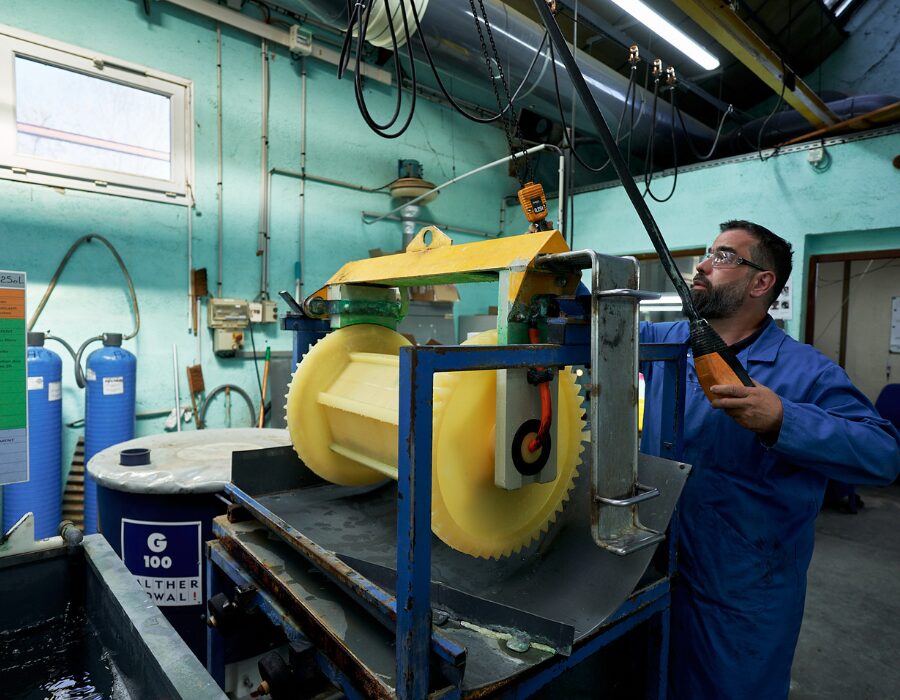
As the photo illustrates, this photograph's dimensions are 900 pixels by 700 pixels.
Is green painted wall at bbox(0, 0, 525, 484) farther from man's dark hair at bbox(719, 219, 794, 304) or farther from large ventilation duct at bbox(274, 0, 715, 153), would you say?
man's dark hair at bbox(719, 219, 794, 304)

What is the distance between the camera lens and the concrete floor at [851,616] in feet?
6.47

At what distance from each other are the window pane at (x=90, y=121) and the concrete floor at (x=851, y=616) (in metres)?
4.09

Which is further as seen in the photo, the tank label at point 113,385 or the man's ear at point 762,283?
the tank label at point 113,385

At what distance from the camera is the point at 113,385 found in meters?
2.71

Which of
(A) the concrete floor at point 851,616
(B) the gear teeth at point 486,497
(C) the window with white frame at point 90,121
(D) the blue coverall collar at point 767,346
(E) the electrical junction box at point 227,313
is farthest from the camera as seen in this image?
(E) the electrical junction box at point 227,313

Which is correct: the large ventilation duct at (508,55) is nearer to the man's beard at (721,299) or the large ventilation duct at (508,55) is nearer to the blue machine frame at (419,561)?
A: the man's beard at (721,299)

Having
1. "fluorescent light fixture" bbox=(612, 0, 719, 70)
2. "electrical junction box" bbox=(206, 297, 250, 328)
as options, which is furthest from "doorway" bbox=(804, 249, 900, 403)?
"electrical junction box" bbox=(206, 297, 250, 328)

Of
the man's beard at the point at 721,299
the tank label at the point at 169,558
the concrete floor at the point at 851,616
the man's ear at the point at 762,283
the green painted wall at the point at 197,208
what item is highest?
the green painted wall at the point at 197,208

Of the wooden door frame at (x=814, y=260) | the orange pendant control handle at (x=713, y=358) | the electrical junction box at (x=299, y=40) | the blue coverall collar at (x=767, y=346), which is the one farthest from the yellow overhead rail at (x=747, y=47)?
the electrical junction box at (x=299, y=40)

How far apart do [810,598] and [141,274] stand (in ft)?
13.2

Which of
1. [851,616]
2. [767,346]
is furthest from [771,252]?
[851,616]

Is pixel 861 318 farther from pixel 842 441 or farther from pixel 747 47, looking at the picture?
pixel 842 441

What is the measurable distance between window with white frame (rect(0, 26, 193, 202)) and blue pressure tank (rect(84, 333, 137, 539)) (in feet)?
3.08

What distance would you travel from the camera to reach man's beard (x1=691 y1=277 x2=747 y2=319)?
1.37 metres
